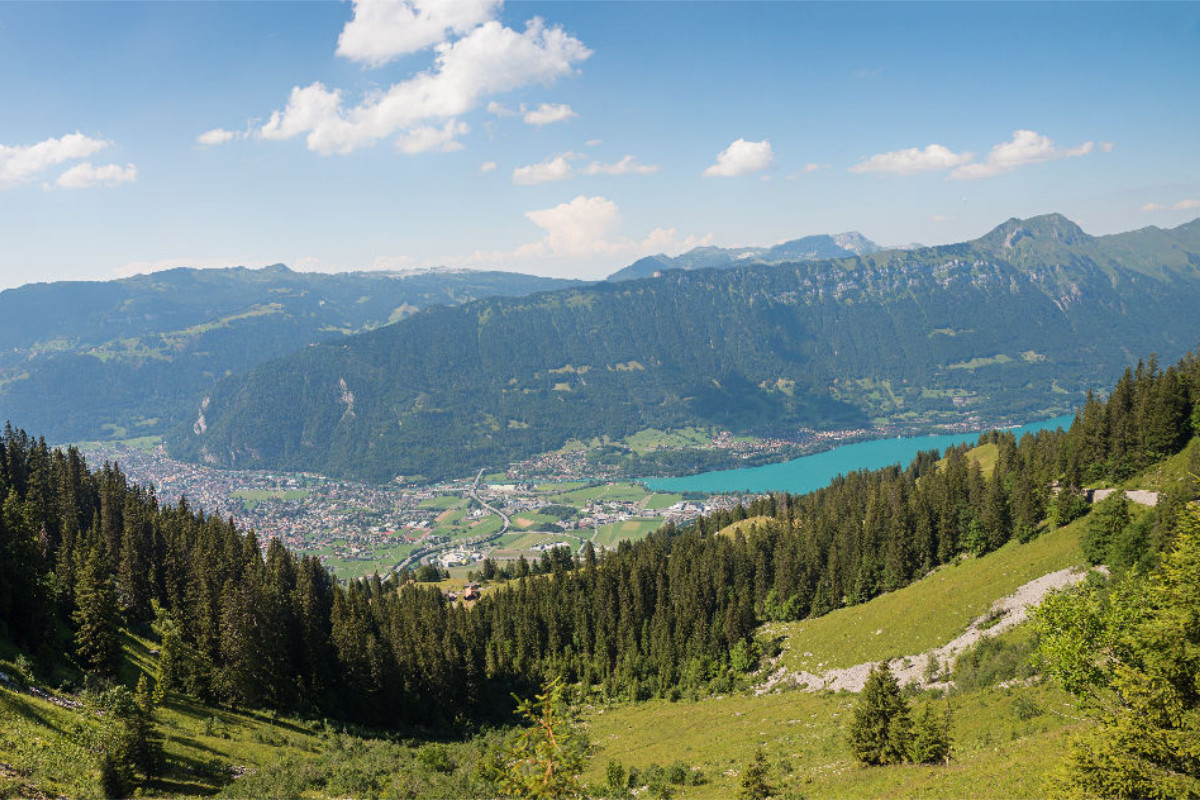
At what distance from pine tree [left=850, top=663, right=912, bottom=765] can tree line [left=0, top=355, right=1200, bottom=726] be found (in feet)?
97.3

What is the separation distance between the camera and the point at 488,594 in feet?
386

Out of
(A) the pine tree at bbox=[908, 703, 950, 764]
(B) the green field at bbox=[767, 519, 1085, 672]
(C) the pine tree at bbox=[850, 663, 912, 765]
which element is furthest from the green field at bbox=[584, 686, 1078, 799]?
(B) the green field at bbox=[767, 519, 1085, 672]

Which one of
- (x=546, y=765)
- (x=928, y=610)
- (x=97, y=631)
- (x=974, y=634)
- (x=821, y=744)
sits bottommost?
(x=928, y=610)

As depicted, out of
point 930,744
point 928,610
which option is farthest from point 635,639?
point 930,744

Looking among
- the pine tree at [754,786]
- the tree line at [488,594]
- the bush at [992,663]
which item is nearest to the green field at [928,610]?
the tree line at [488,594]

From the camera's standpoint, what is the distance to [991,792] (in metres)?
23.7

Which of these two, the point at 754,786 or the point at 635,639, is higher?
the point at 754,786

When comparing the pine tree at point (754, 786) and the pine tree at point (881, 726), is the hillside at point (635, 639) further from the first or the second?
the pine tree at point (754, 786)

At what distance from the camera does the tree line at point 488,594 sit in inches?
2112

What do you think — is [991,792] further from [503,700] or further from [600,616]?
[600,616]

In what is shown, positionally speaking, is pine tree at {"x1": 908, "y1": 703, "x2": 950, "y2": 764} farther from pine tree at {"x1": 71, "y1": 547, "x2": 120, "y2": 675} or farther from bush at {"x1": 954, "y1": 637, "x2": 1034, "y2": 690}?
pine tree at {"x1": 71, "y1": 547, "x2": 120, "y2": 675}

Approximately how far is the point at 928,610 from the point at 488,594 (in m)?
78.0

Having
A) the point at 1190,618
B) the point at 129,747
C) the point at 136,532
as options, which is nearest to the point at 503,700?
the point at 136,532

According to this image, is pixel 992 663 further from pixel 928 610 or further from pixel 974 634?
pixel 928 610
